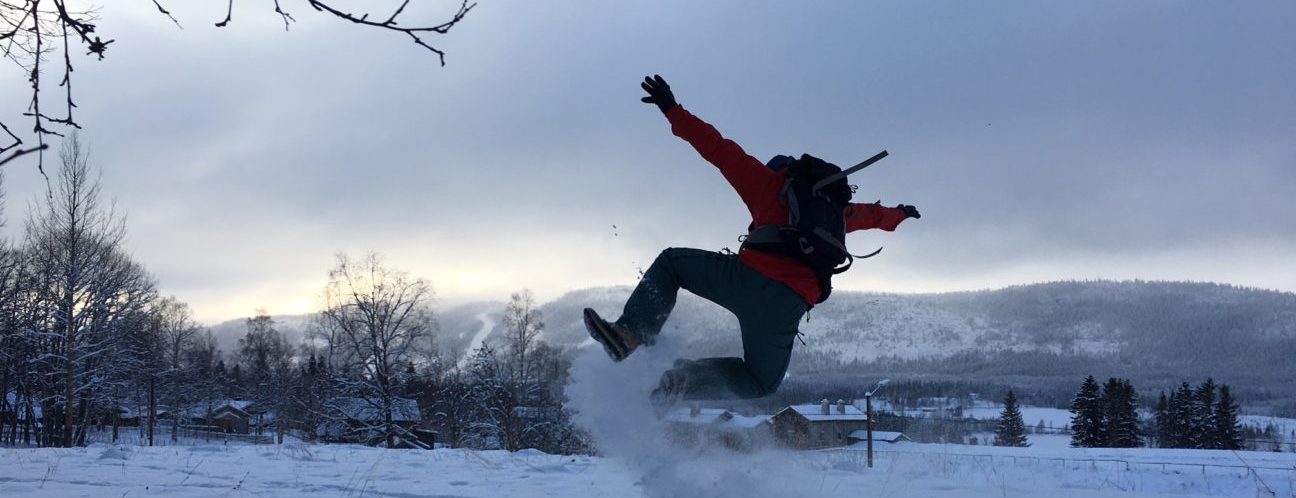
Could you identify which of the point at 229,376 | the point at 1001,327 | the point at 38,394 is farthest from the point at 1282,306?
the point at 38,394

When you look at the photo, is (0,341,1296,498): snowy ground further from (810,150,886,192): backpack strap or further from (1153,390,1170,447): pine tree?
(1153,390,1170,447): pine tree

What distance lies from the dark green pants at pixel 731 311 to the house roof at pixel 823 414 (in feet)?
140

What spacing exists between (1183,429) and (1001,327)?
14928cm

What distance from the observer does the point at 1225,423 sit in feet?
164

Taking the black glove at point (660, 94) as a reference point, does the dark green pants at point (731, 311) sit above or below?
below

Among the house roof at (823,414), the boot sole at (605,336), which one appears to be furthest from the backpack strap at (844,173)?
the house roof at (823,414)

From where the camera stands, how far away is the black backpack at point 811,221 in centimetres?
423

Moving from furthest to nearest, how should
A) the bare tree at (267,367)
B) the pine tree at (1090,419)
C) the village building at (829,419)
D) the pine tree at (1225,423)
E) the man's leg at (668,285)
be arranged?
the bare tree at (267,367) → the pine tree at (1090,419) → the pine tree at (1225,423) → the village building at (829,419) → the man's leg at (668,285)

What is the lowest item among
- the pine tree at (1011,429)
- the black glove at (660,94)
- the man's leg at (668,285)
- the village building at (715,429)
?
the pine tree at (1011,429)

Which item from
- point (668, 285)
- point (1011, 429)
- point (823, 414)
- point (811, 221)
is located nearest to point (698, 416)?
point (668, 285)

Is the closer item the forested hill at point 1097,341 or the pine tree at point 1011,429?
the pine tree at point 1011,429

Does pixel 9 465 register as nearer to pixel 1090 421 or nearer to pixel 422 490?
pixel 422 490

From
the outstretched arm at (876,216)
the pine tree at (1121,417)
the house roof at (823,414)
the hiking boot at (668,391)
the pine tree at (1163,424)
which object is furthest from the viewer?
the pine tree at (1163,424)

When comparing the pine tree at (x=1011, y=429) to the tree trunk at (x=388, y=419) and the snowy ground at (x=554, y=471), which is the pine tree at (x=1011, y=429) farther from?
the snowy ground at (x=554, y=471)
